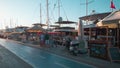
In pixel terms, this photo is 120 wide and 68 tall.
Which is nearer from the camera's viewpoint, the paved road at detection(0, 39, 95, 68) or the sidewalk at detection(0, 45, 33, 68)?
the sidewalk at detection(0, 45, 33, 68)

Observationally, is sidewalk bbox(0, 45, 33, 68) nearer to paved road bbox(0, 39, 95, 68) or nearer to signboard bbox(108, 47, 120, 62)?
paved road bbox(0, 39, 95, 68)

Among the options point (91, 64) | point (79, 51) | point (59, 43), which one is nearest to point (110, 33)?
point (79, 51)

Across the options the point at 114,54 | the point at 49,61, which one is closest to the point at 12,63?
the point at 49,61

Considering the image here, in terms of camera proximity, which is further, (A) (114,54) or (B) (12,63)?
(A) (114,54)

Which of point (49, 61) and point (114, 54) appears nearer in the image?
point (114, 54)

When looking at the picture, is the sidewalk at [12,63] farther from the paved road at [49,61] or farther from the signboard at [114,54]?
the signboard at [114,54]

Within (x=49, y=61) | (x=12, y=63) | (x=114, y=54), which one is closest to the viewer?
(x=12, y=63)

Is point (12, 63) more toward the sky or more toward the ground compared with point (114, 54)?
more toward the ground

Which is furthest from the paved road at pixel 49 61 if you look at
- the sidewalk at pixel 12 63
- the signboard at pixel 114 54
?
the signboard at pixel 114 54

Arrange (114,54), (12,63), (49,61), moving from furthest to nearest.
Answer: (49,61), (114,54), (12,63)

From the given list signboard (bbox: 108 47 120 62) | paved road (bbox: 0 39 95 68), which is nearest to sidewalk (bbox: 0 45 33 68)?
paved road (bbox: 0 39 95 68)

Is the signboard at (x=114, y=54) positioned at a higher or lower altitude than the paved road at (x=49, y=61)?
higher

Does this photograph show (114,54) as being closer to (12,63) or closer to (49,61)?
(49,61)

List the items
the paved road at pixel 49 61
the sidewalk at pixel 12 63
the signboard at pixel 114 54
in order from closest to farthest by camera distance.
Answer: the sidewalk at pixel 12 63
the paved road at pixel 49 61
the signboard at pixel 114 54
